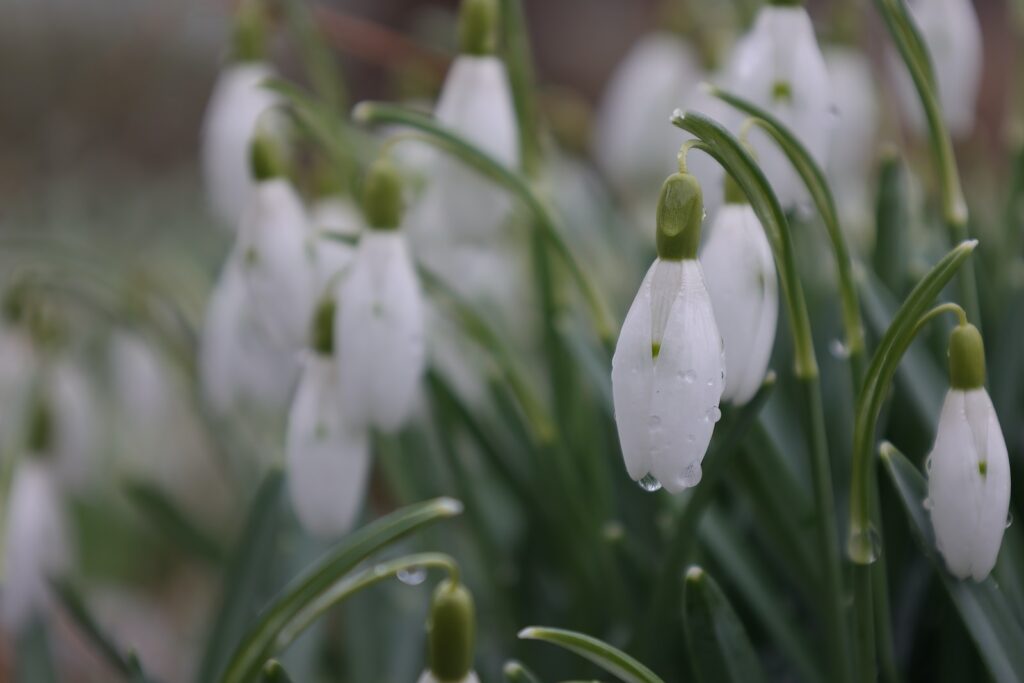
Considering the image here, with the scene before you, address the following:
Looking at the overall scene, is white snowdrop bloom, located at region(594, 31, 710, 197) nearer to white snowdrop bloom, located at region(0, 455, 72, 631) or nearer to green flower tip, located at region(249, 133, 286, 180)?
green flower tip, located at region(249, 133, 286, 180)

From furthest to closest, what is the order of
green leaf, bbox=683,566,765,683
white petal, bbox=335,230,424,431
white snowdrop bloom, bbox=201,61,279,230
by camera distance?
white snowdrop bloom, bbox=201,61,279,230 < white petal, bbox=335,230,424,431 < green leaf, bbox=683,566,765,683

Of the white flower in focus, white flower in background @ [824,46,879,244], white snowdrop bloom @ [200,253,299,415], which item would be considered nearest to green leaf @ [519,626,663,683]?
the white flower in focus

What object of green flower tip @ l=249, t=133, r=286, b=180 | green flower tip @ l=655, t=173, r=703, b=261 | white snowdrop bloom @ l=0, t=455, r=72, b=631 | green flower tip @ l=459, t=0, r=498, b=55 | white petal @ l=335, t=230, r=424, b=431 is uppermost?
green flower tip @ l=459, t=0, r=498, b=55

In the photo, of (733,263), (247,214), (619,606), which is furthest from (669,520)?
(247,214)

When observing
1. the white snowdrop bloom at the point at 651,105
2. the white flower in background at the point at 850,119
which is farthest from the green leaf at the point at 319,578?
the white snowdrop bloom at the point at 651,105

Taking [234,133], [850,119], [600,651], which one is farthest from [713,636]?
[850,119]

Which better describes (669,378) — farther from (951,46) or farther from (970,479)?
(951,46)

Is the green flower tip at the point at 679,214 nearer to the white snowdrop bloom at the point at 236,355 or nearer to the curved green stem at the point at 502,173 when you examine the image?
the curved green stem at the point at 502,173
